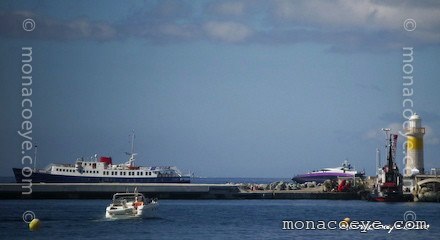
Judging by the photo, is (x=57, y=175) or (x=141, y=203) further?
(x=57, y=175)

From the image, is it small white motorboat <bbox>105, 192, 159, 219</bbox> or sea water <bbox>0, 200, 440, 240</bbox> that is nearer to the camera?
sea water <bbox>0, 200, 440, 240</bbox>

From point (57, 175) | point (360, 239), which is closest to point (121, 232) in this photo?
point (360, 239)

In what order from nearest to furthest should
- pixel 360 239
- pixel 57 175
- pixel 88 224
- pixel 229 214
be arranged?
pixel 360 239 → pixel 88 224 → pixel 229 214 → pixel 57 175

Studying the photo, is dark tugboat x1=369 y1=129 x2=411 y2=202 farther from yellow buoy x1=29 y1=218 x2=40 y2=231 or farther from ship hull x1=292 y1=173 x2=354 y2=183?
ship hull x1=292 y1=173 x2=354 y2=183

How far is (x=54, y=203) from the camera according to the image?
11094 cm

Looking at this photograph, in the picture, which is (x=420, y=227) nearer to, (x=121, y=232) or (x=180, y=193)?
(x=121, y=232)

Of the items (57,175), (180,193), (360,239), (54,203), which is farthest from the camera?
(57,175)

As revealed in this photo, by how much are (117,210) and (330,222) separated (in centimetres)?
1962

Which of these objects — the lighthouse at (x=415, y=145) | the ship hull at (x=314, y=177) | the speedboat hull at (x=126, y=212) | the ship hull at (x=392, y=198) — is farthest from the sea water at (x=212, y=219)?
the ship hull at (x=314, y=177)

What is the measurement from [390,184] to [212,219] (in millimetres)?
34586

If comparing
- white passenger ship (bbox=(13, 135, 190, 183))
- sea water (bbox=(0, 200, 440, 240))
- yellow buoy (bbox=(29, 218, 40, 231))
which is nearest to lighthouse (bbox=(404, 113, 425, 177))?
sea water (bbox=(0, 200, 440, 240))

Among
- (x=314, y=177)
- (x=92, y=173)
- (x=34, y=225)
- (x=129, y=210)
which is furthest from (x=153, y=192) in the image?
(x=314, y=177)

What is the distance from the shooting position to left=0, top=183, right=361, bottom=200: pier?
389 ft

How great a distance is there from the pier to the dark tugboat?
317 inches
